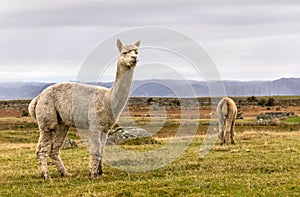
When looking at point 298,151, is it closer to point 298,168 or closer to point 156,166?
point 298,168

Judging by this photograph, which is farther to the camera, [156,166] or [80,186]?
[156,166]

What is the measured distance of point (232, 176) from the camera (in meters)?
15.0

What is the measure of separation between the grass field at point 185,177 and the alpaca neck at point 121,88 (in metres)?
2.15

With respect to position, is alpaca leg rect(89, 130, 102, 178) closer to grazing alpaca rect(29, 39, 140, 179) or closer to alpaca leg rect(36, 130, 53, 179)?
grazing alpaca rect(29, 39, 140, 179)

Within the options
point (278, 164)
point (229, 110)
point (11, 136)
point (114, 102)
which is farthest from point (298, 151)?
point (11, 136)

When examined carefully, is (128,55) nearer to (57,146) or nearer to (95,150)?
(95,150)

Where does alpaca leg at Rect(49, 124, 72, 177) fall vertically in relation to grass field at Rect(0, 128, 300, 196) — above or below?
above

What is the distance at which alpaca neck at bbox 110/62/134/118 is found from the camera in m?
14.7

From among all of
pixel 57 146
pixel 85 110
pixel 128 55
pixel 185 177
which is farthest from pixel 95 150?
pixel 128 55

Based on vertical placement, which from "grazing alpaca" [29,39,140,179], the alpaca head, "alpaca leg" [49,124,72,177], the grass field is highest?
the alpaca head

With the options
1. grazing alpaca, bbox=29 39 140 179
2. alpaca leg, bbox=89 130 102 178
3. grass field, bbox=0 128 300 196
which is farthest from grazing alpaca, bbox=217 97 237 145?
alpaca leg, bbox=89 130 102 178

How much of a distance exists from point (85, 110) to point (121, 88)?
150cm

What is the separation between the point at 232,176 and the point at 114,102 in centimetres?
402

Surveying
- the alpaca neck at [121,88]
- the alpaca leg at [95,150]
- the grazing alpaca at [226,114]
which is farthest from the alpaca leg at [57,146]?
the grazing alpaca at [226,114]
